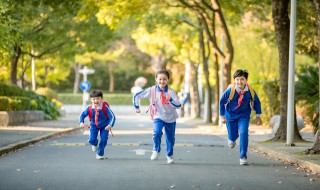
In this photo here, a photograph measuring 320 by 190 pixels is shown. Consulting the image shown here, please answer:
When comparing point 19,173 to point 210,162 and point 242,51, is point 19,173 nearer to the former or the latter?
point 210,162

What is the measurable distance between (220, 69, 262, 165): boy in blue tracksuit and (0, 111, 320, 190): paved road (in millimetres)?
508

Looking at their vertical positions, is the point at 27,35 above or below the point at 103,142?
above

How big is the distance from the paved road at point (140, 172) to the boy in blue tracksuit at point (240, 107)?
1.67 ft

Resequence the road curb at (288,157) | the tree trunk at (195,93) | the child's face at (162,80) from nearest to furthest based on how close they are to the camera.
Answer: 1. the road curb at (288,157)
2. the child's face at (162,80)
3. the tree trunk at (195,93)

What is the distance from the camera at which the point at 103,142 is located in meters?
15.1

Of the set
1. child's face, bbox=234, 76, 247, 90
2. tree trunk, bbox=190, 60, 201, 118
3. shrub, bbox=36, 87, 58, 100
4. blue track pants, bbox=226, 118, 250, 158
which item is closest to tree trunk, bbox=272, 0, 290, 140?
blue track pants, bbox=226, 118, 250, 158

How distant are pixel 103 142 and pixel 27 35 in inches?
878

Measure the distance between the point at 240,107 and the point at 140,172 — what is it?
285cm

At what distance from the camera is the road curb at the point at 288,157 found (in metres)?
13.2

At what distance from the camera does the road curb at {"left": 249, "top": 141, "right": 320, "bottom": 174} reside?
519 inches

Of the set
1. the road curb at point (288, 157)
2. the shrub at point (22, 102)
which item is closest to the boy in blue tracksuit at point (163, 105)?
the road curb at point (288, 157)

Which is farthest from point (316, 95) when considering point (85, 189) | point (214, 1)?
point (85, 189)

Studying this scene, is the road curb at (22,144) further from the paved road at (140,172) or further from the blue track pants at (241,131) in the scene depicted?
the blue track pants at (241,131)

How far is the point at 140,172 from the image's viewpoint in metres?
12.3
